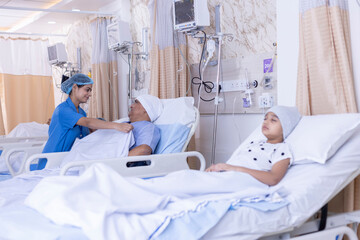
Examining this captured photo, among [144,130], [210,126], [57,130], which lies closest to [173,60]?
[210,126]

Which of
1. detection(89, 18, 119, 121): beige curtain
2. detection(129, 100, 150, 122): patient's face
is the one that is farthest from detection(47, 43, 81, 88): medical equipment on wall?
detection(129, 100, 150, 122): patient's face

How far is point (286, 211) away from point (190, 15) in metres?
1.98

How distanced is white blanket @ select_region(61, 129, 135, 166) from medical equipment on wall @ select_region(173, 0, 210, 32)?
1025 mm

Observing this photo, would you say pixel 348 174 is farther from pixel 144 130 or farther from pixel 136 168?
pixel 144 130

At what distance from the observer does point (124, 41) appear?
4207mm

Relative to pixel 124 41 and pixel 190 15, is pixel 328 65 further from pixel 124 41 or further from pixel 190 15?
pixel 124 41

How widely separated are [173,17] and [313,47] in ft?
4.94

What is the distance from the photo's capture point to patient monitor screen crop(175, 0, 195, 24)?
3.11 meters

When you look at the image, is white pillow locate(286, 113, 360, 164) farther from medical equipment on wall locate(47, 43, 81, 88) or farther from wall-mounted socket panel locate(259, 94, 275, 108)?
medical equipment on wall locate(47, 43, 81, 88)

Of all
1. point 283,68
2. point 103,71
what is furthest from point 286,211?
point 103,71

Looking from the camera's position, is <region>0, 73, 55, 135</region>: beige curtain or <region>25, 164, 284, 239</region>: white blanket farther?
<region>0, 73, 55, 135</region>: beige curtain

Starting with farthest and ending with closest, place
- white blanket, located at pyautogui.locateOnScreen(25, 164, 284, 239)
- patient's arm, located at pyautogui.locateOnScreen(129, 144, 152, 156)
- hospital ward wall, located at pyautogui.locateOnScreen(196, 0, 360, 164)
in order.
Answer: patient's arm, located at pyautogui.locateOnScreen(129, 144, 152, 156) → hospital ward wall, located at pyautogui.locateOnScreen(196, 0, 360, 164) → white blanket, located at pyautogui.locateOnScreen(25, 164, 284, 239)

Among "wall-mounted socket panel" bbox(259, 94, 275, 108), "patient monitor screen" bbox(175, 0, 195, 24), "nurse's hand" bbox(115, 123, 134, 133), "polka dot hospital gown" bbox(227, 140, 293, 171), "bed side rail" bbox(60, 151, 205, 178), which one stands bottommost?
"bed side rail" bbox(60, 151, 205, 178)

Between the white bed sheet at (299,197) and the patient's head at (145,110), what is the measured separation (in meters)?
1.30
